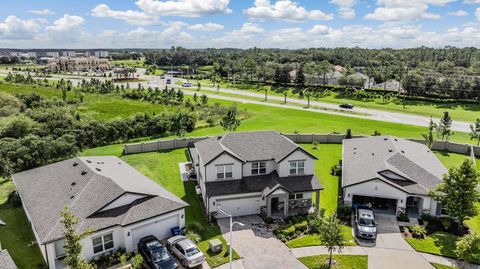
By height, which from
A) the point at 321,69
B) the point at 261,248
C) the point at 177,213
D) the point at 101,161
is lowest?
the point at 261,248

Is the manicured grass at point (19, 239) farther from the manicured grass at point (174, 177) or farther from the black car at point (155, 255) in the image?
the manicured grass at point (174, 177)

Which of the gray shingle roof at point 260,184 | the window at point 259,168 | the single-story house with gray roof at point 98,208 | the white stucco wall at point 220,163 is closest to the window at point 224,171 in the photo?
the white stucco wall at point 220,163

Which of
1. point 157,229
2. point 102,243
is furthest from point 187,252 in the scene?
point 102,243

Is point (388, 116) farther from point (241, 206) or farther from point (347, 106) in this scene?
point (241, 206)

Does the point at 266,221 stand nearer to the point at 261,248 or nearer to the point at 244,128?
the point at 261,248

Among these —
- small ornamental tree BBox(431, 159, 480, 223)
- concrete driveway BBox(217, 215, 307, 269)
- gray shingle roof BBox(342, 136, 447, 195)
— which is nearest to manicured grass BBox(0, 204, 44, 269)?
concrete driveway BBox(217, 215, 307, 269)

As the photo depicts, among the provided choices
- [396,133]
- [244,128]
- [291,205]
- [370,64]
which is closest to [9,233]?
[291,205]
